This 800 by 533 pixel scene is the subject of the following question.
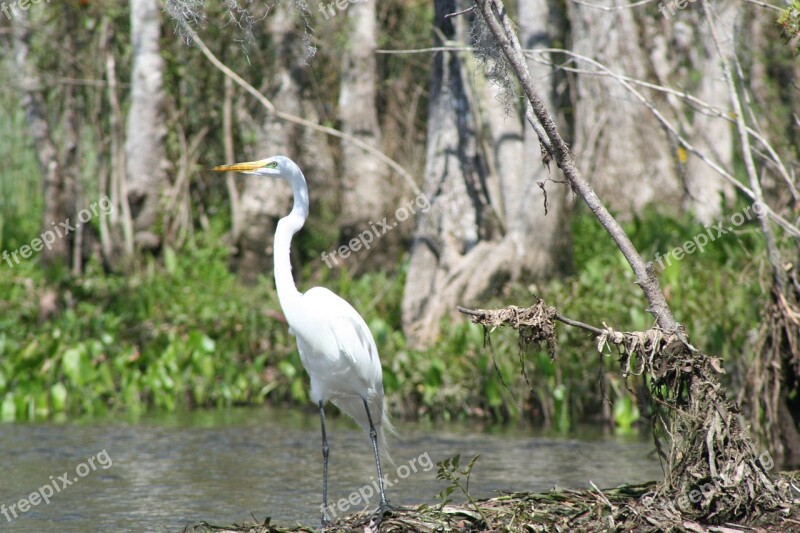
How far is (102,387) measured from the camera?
1023 cm

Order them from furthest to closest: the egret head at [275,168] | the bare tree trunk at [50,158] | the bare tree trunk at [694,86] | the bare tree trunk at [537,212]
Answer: the bare tree trunk at [694,86] < the bare tree trunk at [50,158] < the bare tree trunk at [537,212] < the egret head at [275,168]

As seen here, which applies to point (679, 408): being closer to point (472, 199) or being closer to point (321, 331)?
point (321, 331)

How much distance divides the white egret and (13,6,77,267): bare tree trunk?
7645 mm

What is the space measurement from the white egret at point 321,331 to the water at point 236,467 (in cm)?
66

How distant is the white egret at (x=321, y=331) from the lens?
217 inches

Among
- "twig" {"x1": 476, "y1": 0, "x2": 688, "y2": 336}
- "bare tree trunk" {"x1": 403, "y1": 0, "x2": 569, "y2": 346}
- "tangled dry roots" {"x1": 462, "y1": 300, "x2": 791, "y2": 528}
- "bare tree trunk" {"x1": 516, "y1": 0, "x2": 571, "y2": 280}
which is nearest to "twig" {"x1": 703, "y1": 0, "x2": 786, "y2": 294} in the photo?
"twig" {"x1": 476, "y1": 0, "x2": 688, "y2": 336}

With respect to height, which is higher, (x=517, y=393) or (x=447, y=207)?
(x=447, y=207)

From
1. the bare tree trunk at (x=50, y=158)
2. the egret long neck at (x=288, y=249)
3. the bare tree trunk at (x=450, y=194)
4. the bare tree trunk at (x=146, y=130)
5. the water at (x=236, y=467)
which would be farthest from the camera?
the bare tree trunk at (x=50, y=158)

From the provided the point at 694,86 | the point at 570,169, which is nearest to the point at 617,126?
the point at 694,86

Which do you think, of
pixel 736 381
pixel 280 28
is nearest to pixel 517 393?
pixel 736 381

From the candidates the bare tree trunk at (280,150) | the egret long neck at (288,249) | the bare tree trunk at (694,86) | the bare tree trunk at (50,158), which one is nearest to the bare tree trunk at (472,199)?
the bare tree trunk at (694,86)

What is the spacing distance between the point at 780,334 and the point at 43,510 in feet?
15.2

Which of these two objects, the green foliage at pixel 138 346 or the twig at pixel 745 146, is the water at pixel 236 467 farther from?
the twig at pixel 745 146

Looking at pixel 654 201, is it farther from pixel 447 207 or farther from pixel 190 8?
pixel 190 8
